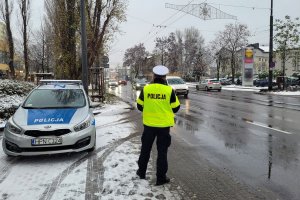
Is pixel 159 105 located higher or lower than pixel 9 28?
lower

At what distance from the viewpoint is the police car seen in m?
6.66

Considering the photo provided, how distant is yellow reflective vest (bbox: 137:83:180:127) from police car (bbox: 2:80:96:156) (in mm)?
1986

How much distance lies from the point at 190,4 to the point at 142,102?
801 inches

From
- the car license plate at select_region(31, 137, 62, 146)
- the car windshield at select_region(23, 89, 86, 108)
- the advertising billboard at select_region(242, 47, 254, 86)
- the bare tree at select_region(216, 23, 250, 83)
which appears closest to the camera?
the car license plate at select_region(31, 137, 62, 146)

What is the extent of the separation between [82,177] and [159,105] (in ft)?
5.77

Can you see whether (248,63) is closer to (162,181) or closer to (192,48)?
(192,48)

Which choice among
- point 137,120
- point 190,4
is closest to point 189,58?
point 190,4

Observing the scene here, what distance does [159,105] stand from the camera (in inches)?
218

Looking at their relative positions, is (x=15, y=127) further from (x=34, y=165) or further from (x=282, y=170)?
(x=282, y=170)

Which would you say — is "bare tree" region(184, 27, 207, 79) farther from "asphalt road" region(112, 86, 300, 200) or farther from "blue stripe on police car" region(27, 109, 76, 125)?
"blue stripe on police car" region(27, 109, 76, 125)

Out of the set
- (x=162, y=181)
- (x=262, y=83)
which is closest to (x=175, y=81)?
(x=162, y=181)

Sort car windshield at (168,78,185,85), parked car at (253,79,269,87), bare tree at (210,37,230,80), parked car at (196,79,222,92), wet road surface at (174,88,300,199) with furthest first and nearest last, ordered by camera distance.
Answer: bare tree at (210,37,230,80) → parked car at (253,79,269,87) → parked car at (196,79,222,92) → car windshield at (168,78,185,85) → wet road surface at (174,88,300,199)

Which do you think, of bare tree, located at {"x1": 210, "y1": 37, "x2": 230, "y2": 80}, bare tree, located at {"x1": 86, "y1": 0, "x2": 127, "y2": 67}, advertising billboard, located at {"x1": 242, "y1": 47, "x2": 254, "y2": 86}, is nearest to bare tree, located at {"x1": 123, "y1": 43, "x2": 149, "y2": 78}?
bare tree, located at {"x1": 210, "y1": 37, "x2": 230, "y2": 80}

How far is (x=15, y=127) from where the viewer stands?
6.79 m
